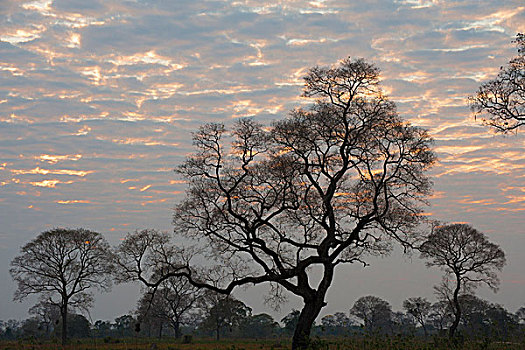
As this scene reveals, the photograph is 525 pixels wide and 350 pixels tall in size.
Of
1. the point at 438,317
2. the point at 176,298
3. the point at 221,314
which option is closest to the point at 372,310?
the point at 438,317

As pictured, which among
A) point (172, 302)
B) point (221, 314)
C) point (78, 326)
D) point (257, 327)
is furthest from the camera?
point (257, 327)

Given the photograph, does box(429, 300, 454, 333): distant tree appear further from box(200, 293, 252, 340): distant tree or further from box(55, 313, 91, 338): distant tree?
box(55, 313, 91, 338): distant tree

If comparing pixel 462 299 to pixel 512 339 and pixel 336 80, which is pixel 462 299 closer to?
pixel 336 80

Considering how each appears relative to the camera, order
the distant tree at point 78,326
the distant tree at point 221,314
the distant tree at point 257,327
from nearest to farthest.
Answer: the distant tree at point 221,314 → the distant tree at point 78,326 → the distant tree at point 257,327

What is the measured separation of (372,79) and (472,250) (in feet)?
97.3

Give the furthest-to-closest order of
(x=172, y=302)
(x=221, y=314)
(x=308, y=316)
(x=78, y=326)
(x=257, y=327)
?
(x=257, y=327)
(x=78, y=326)
(x=221, y=314)
(x=172, y=302)
(x=308, y=316)

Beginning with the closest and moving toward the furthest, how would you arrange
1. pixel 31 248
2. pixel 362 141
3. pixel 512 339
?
pixel 512 339
pixel 362 141
pixel 31 248

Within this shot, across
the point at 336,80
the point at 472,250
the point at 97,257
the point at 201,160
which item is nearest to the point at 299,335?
the point at 201,160

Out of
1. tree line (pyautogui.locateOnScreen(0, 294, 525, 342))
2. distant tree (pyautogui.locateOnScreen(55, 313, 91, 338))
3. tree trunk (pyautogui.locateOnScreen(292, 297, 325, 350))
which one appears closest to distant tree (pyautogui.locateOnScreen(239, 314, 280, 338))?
tree line (pyautogui.locateOnScreen(0, 294, 525, 342))

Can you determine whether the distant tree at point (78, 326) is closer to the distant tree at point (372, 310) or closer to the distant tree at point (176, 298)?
the distant tree at point (176, 298)

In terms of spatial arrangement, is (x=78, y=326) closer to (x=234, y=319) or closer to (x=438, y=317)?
(x=234, y=319)

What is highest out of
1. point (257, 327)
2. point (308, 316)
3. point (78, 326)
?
point (308, 316)

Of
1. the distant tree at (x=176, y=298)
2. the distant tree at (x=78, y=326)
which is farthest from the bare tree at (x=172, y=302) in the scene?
the distant tree at (x=78, y=326)

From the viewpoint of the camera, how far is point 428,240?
32.6 m
